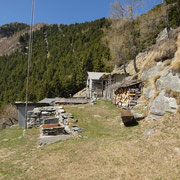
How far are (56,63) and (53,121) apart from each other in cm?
7424

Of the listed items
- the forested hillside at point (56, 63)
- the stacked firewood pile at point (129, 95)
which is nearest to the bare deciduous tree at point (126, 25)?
the stacked firewood pile at point (129, 95)

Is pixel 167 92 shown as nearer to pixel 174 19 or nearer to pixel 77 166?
pixel 77 166

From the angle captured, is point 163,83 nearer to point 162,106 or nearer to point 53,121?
point 162,106

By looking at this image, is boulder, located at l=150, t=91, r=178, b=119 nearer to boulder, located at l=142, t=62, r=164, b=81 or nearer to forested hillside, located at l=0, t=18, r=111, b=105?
boulder, located at l=142, t=62, r=164, b=81

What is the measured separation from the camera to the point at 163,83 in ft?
35.8

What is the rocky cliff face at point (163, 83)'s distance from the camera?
30.4ft

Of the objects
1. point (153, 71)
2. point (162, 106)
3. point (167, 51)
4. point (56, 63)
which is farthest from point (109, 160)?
point (56, 63)

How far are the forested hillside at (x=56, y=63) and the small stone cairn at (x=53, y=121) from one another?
102 ft

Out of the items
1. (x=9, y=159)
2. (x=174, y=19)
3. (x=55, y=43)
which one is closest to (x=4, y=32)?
(x=55, y=43)

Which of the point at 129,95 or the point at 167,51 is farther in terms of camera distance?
the point at 129,95

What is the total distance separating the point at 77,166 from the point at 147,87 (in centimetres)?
1003

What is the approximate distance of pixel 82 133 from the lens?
10070 mm

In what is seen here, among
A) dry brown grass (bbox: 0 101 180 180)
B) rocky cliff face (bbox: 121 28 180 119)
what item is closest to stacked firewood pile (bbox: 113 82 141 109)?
rocky cliff face (bbox: 121 28 180 119)

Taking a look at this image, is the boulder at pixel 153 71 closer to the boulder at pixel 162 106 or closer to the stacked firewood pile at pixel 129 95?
the stacked firewood pile at pixel 129 95
